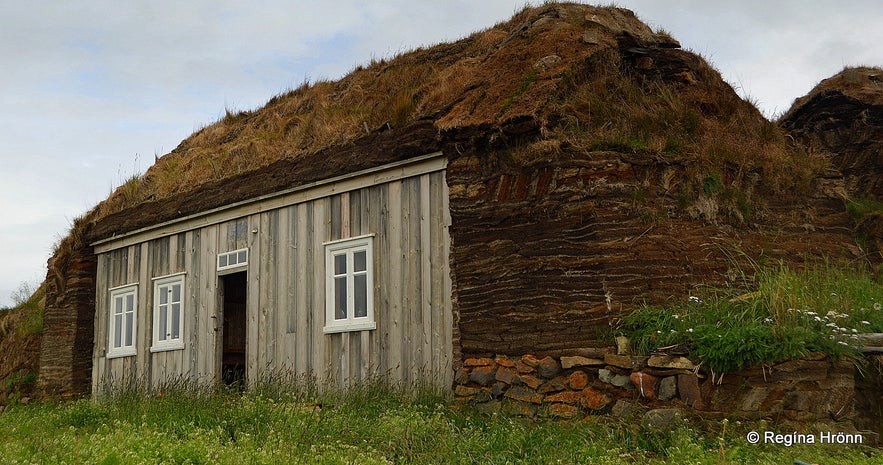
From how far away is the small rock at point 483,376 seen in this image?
8.70 m

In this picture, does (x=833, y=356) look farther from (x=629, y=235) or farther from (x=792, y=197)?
(x=792, y=197)

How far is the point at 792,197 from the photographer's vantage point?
32.6ft

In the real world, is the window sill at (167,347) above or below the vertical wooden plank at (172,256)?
below

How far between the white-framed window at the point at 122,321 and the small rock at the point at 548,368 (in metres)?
8.30

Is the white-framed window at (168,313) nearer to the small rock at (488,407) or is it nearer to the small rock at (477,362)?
the small rock at (477,362)

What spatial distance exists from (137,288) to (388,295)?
596 cm

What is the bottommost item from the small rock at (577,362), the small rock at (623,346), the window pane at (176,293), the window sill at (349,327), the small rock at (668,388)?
the small rock at (668,388)

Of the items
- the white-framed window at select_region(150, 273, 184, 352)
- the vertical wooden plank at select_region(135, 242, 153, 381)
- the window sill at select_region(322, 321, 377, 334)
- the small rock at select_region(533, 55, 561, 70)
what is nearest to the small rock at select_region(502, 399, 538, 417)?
the window sill at select_region(322, 321, 377, 334)

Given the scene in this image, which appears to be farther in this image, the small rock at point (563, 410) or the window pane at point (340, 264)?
the window pane at point (340, 264)

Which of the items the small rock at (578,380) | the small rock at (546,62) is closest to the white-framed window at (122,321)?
the small rock at (546,62)

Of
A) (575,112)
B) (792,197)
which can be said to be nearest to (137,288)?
(575,112)

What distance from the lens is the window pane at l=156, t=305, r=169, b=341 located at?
13.4 m

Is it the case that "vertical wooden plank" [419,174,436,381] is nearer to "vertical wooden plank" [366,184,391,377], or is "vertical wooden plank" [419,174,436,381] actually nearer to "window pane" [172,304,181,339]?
"vertical wooden plank" [366,184,391,377]

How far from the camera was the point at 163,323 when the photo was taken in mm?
13422
